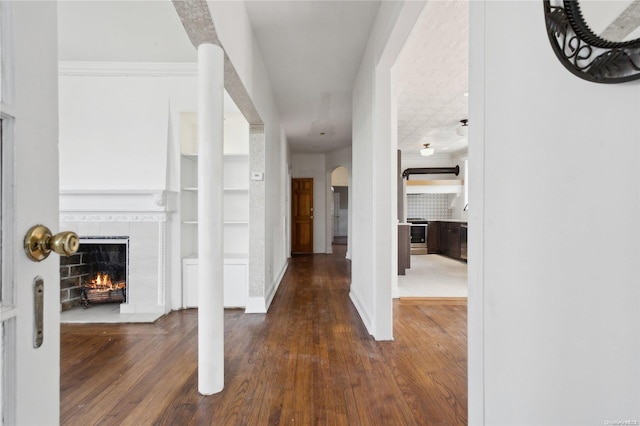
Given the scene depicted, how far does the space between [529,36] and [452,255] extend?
6901 mm

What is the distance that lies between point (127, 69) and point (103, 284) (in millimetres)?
2454

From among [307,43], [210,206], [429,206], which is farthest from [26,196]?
[429,206]

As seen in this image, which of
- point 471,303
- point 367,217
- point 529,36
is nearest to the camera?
point 529,36

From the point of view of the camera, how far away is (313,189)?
810 cm

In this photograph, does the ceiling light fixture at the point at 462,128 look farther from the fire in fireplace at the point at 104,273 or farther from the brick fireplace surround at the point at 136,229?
the fire in fireplace at the point at 104,273

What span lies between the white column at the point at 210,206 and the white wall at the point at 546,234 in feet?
4.78

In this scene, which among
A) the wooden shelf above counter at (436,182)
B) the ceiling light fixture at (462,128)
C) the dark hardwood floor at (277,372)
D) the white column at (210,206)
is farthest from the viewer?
the wooden shelf above counter at (436,182)

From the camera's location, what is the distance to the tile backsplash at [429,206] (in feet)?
28.1

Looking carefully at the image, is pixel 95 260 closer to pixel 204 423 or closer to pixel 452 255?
pixel 204 423

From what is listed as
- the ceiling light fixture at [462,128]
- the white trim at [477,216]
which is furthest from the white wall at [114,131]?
the ceiling light fixture at [462,128]

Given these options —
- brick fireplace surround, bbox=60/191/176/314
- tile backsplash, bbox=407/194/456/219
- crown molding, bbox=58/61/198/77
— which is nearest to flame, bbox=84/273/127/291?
brick fireplace surround, bbox=60/191/176/314

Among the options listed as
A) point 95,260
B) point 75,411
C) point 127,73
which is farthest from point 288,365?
point 127,73

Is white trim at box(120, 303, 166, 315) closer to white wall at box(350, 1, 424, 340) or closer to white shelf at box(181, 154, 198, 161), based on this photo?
white shelf at box(181, 154, 198, 161)

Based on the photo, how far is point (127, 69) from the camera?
324 centimetres
